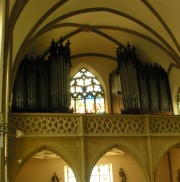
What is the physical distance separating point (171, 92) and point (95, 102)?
3.83 metres

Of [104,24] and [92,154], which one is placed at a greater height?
[104,24]

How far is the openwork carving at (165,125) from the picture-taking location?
15.1m

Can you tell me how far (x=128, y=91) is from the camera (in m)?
16.4

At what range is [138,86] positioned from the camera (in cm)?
1689

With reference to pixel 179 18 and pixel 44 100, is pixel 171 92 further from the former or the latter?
pixel 44 100

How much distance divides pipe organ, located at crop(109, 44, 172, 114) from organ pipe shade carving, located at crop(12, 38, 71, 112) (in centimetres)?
261

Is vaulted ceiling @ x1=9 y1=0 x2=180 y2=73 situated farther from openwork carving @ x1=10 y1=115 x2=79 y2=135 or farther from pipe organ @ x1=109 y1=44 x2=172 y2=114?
openwork carving @ x1=10 y1=115 x2=79 y2=135

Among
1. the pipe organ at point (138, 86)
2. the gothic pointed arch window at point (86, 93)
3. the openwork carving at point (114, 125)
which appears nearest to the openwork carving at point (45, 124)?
the openwork carving at point (114, 125)

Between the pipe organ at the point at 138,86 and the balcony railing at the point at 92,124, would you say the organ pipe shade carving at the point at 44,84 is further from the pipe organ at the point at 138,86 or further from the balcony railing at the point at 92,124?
the pipe organ at the point at 138,86

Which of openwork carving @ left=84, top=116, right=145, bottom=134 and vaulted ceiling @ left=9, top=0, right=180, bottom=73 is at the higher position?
vaulted ceiling @ left=9, top=0, right=180, bottom=73

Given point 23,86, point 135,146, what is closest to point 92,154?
point 135,146

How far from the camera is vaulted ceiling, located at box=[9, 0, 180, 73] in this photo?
14.6 metres

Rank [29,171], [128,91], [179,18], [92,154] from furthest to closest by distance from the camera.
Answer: [29,171]
[128,91]
[179,18]
[92,154]

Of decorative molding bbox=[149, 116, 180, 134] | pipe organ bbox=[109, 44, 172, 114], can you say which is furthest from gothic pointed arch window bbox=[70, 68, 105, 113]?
decorative molding bbox=[149, 116, 180, 134]
